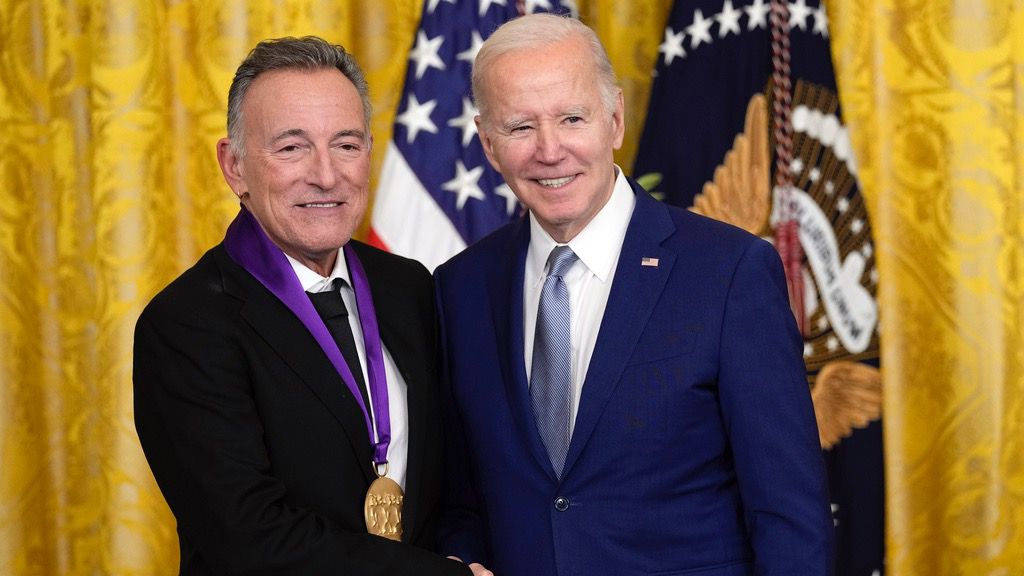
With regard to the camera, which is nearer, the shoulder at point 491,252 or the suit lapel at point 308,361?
the suit lapel at point 308,361

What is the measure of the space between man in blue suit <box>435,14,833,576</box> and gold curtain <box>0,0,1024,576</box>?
1753 mm

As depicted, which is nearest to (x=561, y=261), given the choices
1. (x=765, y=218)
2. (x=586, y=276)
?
(x=586, y=276)

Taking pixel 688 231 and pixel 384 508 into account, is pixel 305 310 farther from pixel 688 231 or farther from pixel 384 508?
pixel 688 231

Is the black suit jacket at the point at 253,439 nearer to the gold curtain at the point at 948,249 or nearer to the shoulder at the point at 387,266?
the shoulder at the point at 387,266

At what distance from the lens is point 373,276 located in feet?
7.92

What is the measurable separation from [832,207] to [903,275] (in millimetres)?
522

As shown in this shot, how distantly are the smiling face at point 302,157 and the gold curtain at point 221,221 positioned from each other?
1.72 meters

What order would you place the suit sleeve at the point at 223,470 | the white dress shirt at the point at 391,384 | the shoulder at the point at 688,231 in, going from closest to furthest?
the suit sleeve at the point at 223,470 → the shoulder at the point at 688,231 → the white dress shirt at the point at 391,384

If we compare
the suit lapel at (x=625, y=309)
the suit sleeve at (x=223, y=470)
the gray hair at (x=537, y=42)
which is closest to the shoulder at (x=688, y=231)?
the suit lapel at (x=625, y=309)

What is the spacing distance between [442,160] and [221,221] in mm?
807

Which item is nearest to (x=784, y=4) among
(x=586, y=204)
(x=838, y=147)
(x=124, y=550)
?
(x=838, y=147)

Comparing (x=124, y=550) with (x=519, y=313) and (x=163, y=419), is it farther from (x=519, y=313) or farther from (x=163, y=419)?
(x=519, y=313)

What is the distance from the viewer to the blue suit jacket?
2.00 meters

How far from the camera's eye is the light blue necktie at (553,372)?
2070mm
